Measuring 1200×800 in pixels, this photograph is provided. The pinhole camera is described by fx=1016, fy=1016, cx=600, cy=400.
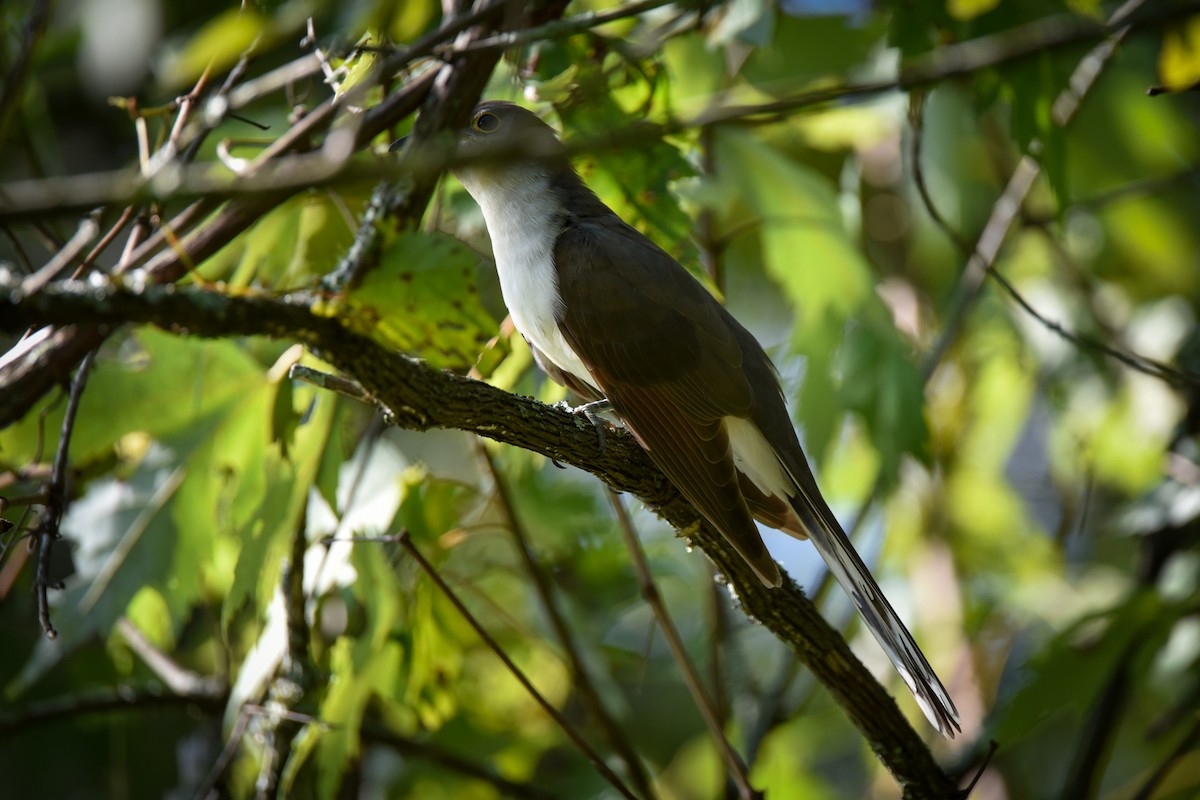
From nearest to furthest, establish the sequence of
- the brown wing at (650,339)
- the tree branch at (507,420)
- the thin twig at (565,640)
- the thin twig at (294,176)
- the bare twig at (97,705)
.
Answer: the thin twig at (294,176) < the tree branch at (507,420) < the brown wing at (650,339) < the thin twig at (565,640) < the bare twig at (97,705)

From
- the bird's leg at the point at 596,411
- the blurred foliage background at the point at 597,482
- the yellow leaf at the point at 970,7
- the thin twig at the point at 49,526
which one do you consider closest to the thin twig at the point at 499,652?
the blurred foliage background at the point at 597,482

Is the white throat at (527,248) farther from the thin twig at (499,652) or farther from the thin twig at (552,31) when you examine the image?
the thin twig at (499,652)

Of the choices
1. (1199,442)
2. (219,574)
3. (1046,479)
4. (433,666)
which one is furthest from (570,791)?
(1046,479)

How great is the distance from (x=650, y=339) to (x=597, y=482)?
1.55m

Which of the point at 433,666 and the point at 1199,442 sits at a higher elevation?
the point at 1199,442

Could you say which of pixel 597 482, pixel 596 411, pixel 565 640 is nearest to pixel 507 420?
pixel 596 411

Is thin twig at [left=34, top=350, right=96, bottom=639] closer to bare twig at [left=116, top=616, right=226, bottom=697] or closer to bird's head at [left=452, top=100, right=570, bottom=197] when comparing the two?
bird's head at [left=452, top=100, right=570, bottom=197]

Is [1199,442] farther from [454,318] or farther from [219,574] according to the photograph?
[219,574]

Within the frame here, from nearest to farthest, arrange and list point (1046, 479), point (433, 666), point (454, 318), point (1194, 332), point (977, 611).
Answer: point (454, 318), point (433, 666), point (1194, 332), point (977, 611), point (1046, 479)

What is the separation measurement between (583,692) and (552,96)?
80.7 inches

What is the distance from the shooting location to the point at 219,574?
3.69 metres

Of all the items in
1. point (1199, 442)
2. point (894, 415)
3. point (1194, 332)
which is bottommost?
point (894, 415)

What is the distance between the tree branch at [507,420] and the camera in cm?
148

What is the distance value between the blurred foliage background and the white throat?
0.13 m
